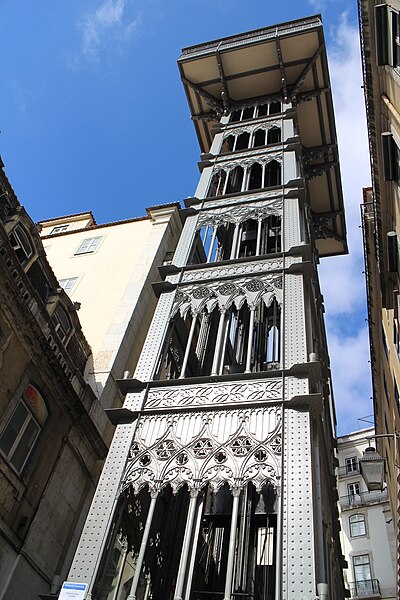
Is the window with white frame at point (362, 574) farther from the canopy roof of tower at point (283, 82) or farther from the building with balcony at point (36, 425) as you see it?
the building with balcony at point (36, 425)

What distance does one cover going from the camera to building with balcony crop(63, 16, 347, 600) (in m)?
7.48

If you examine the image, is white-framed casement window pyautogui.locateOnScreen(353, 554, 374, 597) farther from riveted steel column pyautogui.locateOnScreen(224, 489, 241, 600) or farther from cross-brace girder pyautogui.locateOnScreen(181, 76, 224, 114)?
riveted steel column pyautogui.locateOnScreen(224, 489, 241, 600)

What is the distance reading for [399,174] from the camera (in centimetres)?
1238

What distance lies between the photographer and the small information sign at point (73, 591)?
22.5ft

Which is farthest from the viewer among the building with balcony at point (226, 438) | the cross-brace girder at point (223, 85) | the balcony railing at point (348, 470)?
the balcony railing at point (348, 470)

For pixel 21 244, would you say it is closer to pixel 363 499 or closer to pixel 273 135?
pixel 273 135

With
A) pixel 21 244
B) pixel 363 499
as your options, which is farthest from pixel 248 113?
pixel 363 499

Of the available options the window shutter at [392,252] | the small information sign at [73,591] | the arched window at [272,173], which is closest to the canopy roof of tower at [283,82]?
the arched window at [272,173]

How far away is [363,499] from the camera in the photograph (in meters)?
38.3

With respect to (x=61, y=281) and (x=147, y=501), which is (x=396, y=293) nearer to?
(x=147, y=501)

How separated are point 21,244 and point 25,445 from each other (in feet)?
15.4

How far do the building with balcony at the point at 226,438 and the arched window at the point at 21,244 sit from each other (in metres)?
3.36

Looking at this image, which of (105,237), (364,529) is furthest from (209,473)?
(364,529)

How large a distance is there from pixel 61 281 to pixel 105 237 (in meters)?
3.10
